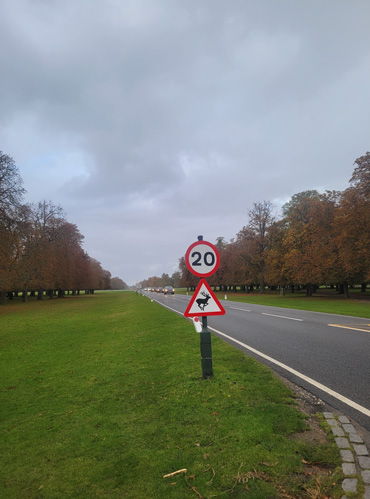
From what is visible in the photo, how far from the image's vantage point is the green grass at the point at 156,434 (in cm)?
264

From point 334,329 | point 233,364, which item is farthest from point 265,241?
point 233,364

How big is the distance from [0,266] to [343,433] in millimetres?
30059

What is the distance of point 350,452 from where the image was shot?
291 centimetres

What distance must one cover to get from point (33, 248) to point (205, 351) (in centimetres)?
3598

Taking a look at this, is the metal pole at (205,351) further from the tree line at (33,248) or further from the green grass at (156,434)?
the tree line at (33,248)

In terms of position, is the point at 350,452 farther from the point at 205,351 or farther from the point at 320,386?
the point at 205,351

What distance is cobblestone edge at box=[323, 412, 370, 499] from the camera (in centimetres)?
248

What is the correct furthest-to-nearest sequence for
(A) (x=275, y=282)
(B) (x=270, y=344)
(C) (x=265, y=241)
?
1. (C) (x=265, y=241)
2. (A) (x=275, y=282)
3. (B) (x=270, y=344)

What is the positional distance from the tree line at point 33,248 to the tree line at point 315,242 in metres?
29.4

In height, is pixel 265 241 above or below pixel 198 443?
above

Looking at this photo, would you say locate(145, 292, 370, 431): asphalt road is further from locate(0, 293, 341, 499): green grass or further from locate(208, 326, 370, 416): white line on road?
locate(0, 293, 341, 499): green grass

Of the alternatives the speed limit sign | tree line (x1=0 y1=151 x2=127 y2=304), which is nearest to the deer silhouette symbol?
the speed limit sign

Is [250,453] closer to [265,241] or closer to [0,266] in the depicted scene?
[0,266]

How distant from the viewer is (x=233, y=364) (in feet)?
20.4
